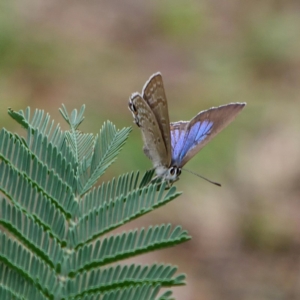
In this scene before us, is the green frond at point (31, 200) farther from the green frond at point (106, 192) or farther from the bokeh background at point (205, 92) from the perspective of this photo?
the bokeh background at point (205, 92)

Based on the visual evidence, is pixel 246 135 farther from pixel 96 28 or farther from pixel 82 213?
pixel 82 213

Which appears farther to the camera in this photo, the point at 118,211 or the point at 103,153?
Answer: the point at 103,153

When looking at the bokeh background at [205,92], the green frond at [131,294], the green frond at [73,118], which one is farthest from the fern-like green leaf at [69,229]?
the bokeh background at [205,92]

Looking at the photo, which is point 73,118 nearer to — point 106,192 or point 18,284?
point 106,192

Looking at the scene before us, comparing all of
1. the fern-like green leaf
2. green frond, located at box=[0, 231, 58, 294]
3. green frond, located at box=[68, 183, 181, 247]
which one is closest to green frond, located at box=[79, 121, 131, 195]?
the fern-like green leaf

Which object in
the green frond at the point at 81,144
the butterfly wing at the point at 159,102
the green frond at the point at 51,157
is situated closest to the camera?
the green frond at the point at 51,157

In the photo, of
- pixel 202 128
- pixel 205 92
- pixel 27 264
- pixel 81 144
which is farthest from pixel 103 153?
pixel 205 92
